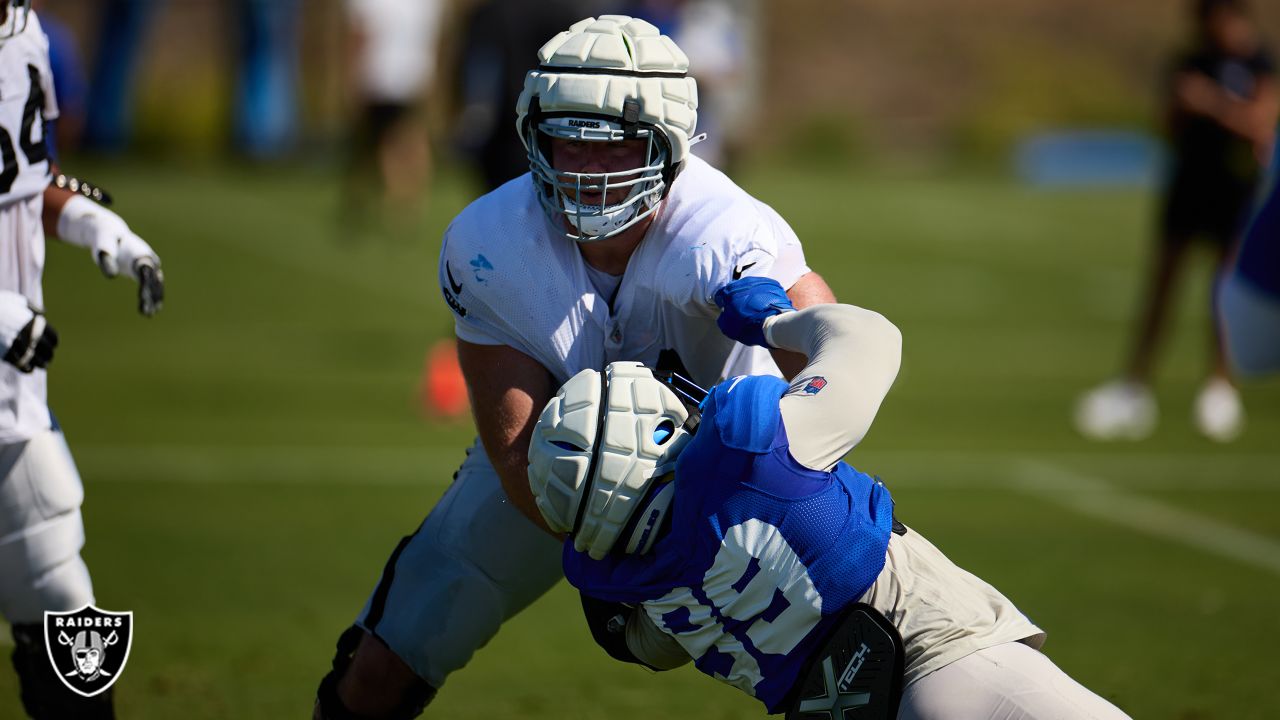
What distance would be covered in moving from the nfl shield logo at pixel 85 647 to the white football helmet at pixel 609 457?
51.3 inches

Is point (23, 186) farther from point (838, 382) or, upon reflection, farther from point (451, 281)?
point (838, 382)

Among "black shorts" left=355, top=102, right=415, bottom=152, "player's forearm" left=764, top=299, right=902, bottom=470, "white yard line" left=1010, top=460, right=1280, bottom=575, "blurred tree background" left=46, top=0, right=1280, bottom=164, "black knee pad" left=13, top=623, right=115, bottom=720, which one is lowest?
"blurred tree background" left=46, top=0, right=1280, bottom=164

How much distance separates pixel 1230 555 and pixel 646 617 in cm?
394

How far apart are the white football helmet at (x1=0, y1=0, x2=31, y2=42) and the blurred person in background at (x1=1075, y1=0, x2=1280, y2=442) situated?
21.0ft

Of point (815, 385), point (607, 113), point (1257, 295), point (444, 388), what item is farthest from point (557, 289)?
point (444, 388)

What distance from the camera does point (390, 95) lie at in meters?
15.2

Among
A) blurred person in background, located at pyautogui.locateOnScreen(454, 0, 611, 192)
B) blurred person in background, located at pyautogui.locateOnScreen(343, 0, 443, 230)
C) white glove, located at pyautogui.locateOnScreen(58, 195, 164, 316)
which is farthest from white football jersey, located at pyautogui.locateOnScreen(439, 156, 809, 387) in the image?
blurred person in background, located at pyautogui.locateOnScreen(343, 0, 443, 230)

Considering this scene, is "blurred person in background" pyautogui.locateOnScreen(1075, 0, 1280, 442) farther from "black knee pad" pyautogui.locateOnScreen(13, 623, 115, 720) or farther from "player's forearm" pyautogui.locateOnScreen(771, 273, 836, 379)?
"black knee pad" pyautogui.locateOnScreen(13, 623, 115, 720)

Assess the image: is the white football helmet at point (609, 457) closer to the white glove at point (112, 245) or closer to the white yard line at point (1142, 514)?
the white glove at point (112, 245)

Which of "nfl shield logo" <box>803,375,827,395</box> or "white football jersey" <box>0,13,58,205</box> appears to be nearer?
"nfl shield logo" <box>803,375,827,395</box>

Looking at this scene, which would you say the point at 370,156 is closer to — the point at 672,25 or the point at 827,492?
the point at 672,25

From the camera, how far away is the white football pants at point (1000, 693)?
278 centimetres

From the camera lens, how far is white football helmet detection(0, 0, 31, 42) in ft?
11.5

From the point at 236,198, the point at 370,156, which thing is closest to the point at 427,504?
the point at 370,156
